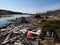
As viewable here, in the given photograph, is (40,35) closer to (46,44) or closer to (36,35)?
(36,35)

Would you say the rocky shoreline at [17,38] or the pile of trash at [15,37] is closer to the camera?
the rocky shoreline at [17,38]

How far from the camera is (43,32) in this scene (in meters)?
11.6

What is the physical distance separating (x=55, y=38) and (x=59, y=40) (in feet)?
1.34

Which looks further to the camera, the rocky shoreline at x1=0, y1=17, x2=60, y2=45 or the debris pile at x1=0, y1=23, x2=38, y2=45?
the debris pile at x1=0, y1=23, x2=38, y2=45

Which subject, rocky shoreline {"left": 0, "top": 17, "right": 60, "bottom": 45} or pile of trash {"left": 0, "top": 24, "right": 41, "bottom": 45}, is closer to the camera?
rocky shoreline {"left": 0, "top": 17, "right": 60, "bottom": 45}

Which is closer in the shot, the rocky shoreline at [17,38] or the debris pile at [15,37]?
the rocky shoreline at [17,38]

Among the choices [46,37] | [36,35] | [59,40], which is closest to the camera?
[59,40]

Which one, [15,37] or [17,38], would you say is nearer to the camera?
[17,38]

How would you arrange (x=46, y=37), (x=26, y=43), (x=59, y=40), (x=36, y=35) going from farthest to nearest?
(x=36, y=35)
(x=46, y=37)
(x=59, y=40)
(x=26, y=43)

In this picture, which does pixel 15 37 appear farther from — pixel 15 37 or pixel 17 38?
pixel 17 38

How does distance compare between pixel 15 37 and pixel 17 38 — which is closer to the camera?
pixel 17 38

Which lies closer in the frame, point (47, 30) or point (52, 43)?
point (52, 43)

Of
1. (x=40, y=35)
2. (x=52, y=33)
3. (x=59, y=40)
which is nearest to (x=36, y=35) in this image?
(x=40, y=35)

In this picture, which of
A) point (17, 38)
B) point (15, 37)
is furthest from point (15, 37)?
point (17, 38)
